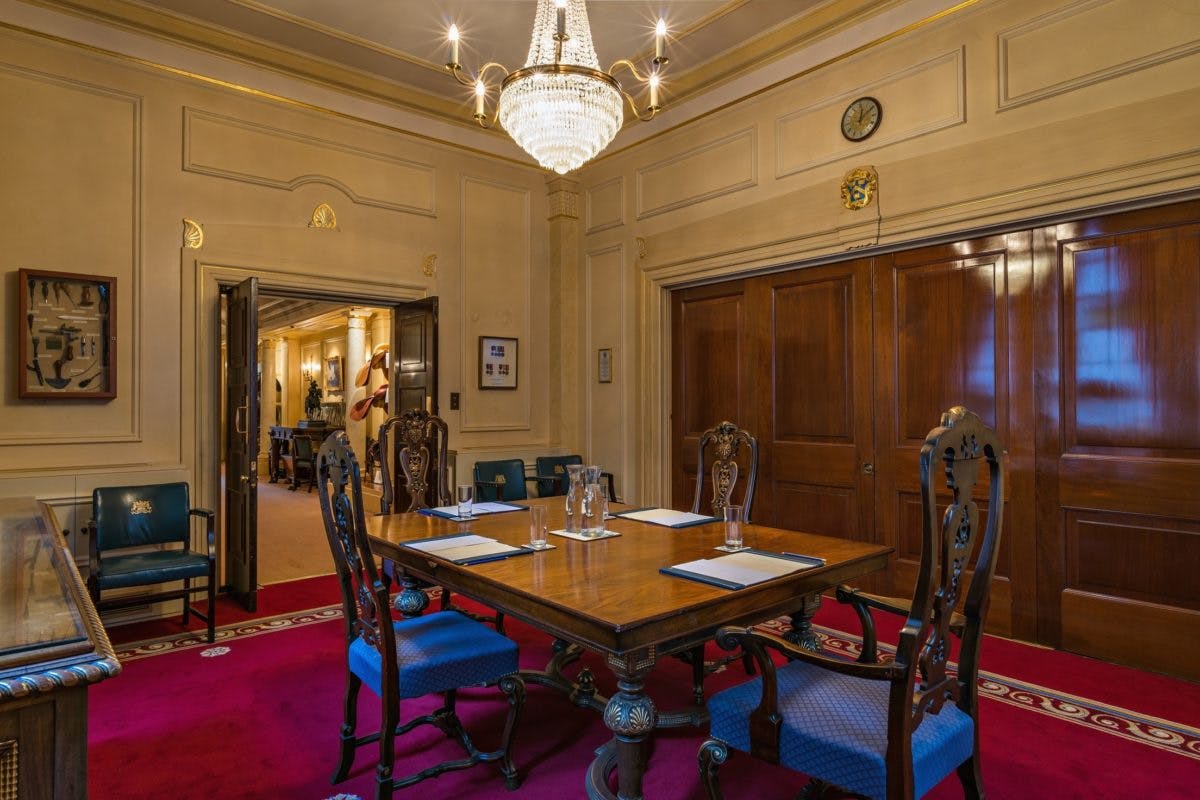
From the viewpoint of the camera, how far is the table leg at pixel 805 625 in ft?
7.27

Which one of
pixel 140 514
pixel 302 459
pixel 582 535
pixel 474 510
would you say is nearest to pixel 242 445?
pixel 140 514

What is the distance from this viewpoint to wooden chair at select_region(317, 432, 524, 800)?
1.95m

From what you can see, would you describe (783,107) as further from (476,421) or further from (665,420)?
(476,421)

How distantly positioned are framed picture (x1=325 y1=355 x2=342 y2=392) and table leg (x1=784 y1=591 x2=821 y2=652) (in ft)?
36.1

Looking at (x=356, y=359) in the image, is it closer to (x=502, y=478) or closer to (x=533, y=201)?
(x=533, y=201)

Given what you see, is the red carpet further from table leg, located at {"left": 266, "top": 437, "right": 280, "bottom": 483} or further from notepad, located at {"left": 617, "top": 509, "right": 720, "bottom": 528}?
table leg, located at {"left": 266, "top": 437, "right": 280, "bottom": 483}

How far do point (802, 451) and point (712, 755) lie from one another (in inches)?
116

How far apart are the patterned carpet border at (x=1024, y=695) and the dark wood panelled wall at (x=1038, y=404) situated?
1.92 feet

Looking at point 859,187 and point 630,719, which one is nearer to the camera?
point 630,719

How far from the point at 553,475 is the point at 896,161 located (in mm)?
3254

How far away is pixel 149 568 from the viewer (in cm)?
342

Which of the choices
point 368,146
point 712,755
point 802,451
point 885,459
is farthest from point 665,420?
point 712,755

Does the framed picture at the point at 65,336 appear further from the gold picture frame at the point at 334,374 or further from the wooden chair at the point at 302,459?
the gold picture frame at the point at 334,374

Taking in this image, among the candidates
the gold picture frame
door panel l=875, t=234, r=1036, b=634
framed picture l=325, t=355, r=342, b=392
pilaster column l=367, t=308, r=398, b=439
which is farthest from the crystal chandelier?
framed picture l=325, t=355, r=342, b=392
